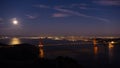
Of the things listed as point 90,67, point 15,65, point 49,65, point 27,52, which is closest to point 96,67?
point 90,67

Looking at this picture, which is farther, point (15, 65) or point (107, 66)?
point (107, 66)

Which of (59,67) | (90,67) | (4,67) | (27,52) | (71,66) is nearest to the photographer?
(4,67)

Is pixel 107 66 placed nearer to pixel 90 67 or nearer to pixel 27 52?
pixel 90 67

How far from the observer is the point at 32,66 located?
2214 centimetres

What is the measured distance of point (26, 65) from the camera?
22.2 metres

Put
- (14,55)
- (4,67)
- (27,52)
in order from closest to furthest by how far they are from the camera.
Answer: (4,67) → (14,55) → (27,52)

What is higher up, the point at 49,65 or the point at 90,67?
the point at 49,65

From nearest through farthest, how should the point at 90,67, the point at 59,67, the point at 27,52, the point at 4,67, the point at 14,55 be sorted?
the point at 4,67 < the point at 59,67 < the point at 14,55 < the point at 90,67 < the point at 27,52

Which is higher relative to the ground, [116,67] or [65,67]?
[65,67]

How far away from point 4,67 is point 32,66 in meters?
3.06

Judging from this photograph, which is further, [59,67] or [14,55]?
[14,55]

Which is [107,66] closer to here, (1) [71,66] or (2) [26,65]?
(1) [71,66]

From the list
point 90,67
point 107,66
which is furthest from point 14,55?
point 107,66

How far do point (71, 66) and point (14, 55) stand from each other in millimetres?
16147
